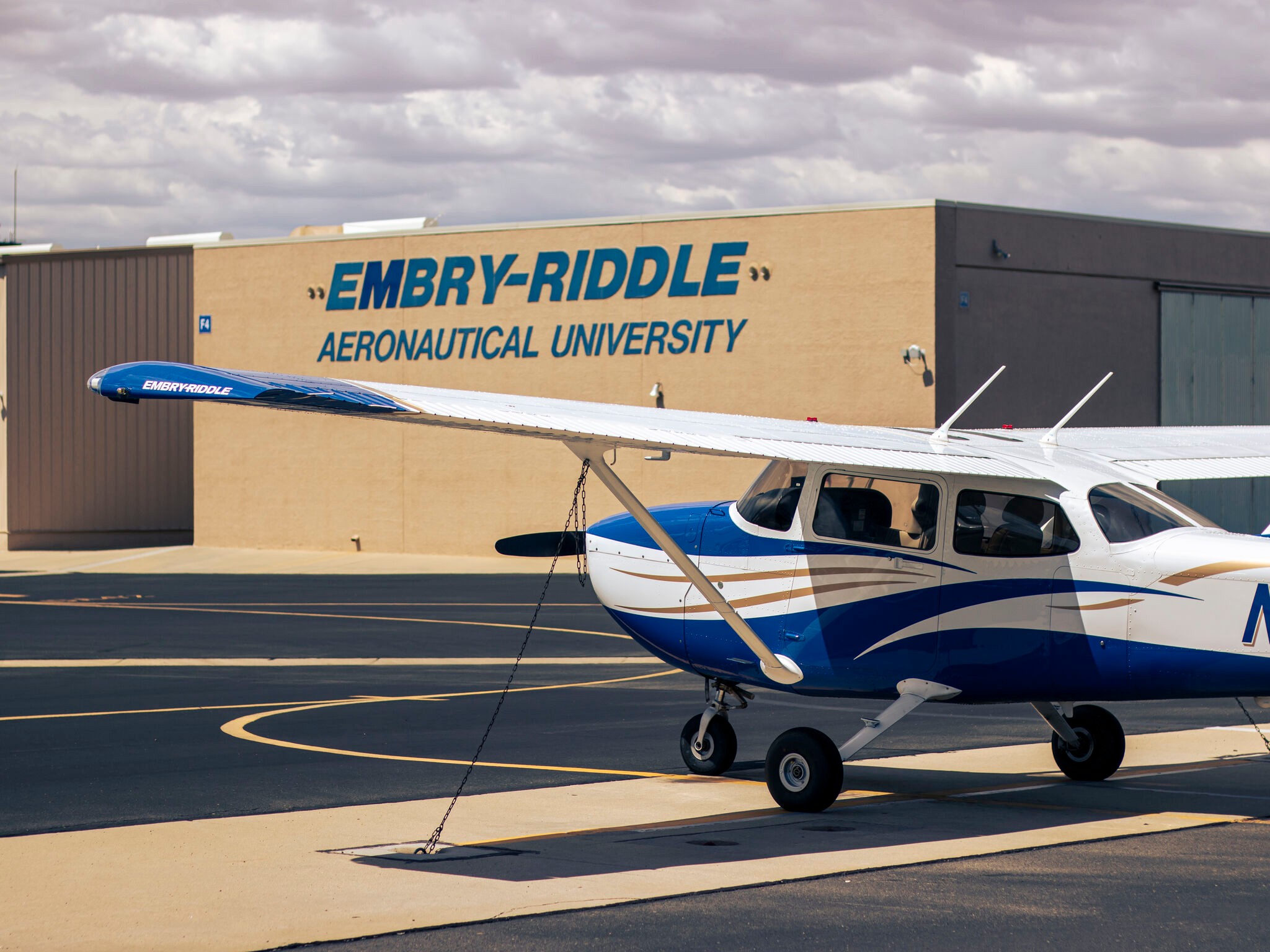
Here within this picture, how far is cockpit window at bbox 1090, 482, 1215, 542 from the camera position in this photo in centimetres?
1001

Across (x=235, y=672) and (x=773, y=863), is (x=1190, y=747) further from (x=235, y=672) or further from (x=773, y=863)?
(x=235, y=672)

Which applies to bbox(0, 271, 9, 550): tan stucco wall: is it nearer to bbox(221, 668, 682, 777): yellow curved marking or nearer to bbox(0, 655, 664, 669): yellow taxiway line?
bbox(0, 655, 664, 669): yellow taxiway line

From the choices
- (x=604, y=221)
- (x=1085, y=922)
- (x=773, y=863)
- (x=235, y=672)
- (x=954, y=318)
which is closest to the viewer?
(x=1085, y=922)

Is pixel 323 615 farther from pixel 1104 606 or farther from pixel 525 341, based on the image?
pixel 1104 606

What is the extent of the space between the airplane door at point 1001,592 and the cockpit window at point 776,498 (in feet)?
3.74

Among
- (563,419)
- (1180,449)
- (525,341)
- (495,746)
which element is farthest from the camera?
(525,341)

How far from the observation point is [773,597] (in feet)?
36.0

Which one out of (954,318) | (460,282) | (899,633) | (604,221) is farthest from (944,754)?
(460,282)

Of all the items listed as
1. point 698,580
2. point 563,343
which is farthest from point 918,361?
point 698,580

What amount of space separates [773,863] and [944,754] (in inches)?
171

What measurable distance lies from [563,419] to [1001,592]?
3013 millimetres

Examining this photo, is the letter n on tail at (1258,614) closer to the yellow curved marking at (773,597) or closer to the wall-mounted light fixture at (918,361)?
the yellow curved marking at (773,597)

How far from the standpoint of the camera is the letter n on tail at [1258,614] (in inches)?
369

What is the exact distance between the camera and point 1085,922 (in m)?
7.57
